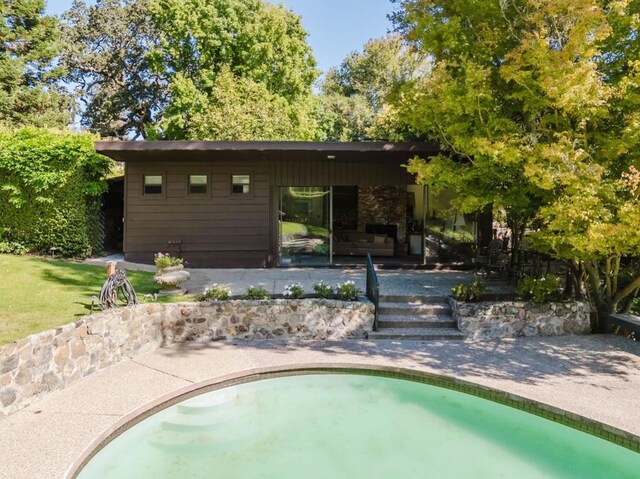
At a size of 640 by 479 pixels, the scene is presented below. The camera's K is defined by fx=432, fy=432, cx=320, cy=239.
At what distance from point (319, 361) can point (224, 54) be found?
69.9ft

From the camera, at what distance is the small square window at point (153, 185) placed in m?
11.7

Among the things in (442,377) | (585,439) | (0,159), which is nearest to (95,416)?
(442,377)

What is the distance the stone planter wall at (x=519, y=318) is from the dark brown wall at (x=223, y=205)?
5.23 meters

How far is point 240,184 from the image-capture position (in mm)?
11797

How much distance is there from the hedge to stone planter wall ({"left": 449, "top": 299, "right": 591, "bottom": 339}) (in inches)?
394

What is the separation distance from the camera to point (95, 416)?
4.48 meters

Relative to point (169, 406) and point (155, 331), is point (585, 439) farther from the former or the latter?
point (155, 331)

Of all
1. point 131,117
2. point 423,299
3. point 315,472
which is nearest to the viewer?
point 315,472

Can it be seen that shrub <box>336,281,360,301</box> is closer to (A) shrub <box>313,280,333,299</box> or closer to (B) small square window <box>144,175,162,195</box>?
(A) shrub <box>313,280,333,299</box>

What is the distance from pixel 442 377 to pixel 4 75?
A: 25.5 m

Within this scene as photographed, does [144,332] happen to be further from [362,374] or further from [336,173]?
[336,173]

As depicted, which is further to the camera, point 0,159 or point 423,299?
point 0,159

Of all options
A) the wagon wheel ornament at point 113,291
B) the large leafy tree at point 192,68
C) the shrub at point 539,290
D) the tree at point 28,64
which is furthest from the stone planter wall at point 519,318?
the tree at point 28,64

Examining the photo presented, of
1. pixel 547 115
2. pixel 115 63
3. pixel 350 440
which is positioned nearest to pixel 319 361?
pixel 350 440
